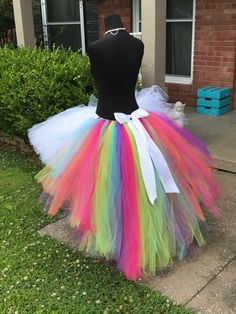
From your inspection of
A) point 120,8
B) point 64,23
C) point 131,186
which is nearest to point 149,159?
point 131,186

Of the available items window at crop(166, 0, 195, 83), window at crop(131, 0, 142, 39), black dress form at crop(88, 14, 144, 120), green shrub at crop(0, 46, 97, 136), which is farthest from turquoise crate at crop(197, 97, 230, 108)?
black dress form at crop(88, 14, 144, 120)

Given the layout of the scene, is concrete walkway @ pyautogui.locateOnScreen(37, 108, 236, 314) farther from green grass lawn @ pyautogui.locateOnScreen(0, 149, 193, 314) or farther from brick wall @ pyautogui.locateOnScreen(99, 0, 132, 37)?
brick wall @ pyautogui.locateOnScreen(99, 0, 132, 37)

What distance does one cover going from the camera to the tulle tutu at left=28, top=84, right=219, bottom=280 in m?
2.85

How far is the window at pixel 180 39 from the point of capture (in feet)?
23.1

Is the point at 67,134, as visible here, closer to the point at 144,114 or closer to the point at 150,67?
the point at 144,114

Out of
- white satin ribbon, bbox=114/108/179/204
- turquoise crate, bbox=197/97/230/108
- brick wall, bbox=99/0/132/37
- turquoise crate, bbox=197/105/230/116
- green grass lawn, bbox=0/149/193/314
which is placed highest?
brick wall, bbox=99/0/132/37

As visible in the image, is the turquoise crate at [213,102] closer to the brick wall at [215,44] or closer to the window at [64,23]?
the brick wall at [215,44]

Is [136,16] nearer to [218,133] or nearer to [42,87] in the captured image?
[218,133]

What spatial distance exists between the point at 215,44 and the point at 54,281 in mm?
5093

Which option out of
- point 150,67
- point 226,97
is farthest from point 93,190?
point 226,97

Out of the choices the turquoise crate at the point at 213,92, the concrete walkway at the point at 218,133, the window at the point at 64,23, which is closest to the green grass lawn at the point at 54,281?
the concrete walkway at the point at 218,133

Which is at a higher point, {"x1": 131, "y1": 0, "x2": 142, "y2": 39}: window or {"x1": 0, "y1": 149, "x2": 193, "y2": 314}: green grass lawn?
{"x1": 131, "y1": 0, "x2": 142, "y2": 39}: window

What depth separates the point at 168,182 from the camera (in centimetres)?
294

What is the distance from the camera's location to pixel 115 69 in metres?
2.84
